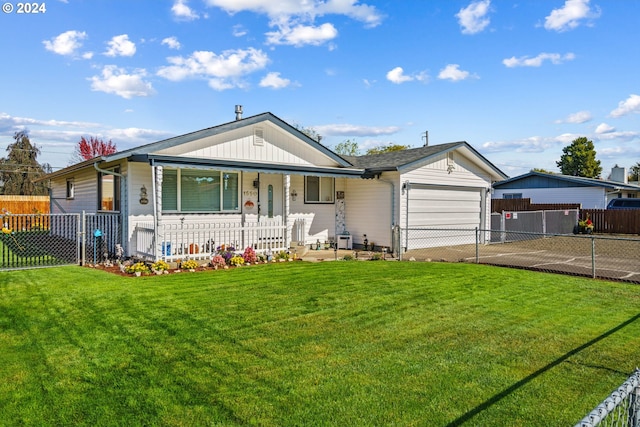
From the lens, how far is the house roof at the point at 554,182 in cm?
2844

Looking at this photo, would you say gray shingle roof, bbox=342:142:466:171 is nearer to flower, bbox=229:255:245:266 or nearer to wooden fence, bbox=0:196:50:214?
flower, bbox=229:255:245:266

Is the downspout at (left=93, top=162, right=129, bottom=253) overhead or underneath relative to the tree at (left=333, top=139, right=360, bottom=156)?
underneath

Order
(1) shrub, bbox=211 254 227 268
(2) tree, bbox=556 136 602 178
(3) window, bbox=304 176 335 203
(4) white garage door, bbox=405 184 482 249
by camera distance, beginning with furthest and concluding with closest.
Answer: (2) tree, bbox=556 136 602 178 < (4) white garage door, bbox=405 184 482 249 < (3) window, bbox=304 176 335 203 < (1) shrub, bbox=211 254 227 268

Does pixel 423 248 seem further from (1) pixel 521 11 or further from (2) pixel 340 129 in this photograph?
(2) pixel 340 129

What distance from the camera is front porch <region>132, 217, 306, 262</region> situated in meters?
10.8

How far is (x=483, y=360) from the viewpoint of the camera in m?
4.66

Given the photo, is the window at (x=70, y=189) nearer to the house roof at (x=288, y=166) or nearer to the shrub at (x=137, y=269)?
the house roof at (x=288, y=166)

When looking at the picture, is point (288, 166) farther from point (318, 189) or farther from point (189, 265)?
point (189, 265)

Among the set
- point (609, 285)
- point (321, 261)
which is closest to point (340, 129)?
point (321, 261)

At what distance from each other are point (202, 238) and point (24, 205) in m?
22.4

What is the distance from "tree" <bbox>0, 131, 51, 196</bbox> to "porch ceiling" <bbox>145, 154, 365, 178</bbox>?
154ft

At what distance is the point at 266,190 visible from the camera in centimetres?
1423

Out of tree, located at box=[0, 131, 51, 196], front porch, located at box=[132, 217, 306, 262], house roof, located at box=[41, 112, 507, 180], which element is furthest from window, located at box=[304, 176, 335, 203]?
tree, located at box=[0, 131, 51, 196]

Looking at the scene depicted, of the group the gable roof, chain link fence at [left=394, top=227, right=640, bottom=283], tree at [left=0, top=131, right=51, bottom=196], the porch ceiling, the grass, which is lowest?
the grass
